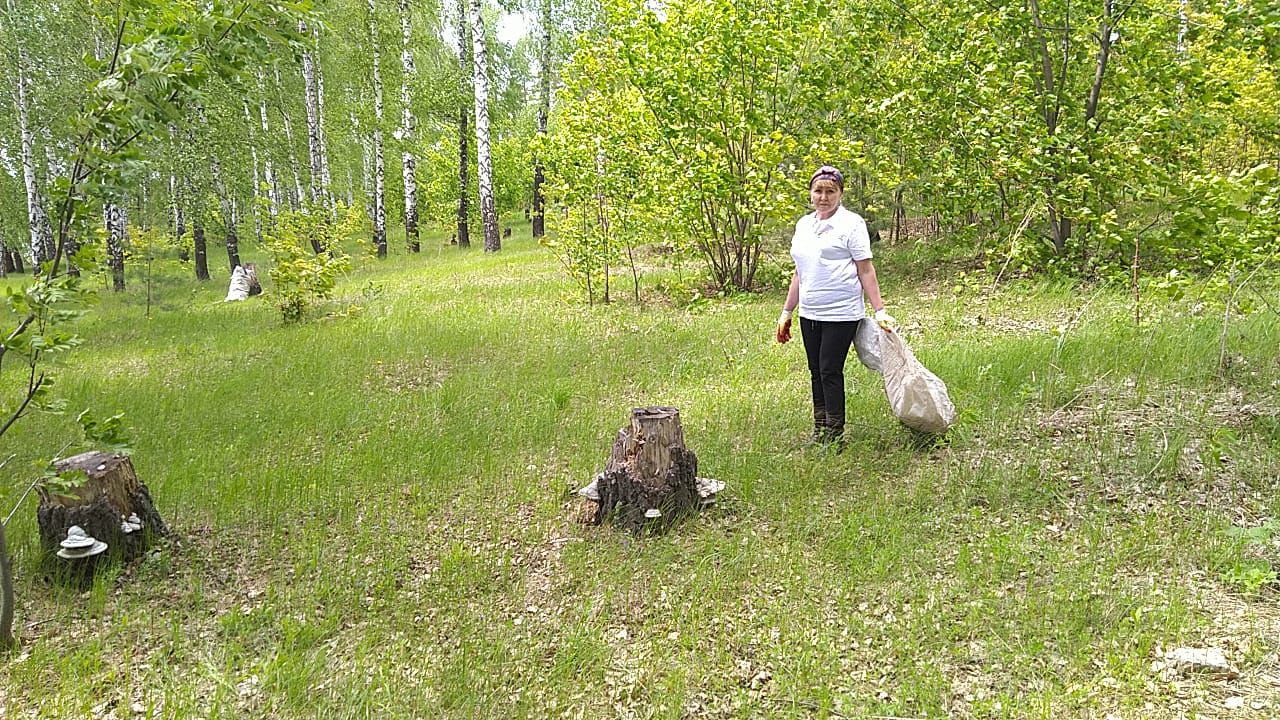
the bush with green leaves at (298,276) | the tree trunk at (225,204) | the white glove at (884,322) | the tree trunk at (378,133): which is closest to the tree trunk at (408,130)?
the tree trunk at (378,133)

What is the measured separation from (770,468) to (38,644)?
392 centimetres

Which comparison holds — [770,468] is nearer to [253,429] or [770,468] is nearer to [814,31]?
[253,429]

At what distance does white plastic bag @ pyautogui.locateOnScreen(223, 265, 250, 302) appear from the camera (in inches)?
566

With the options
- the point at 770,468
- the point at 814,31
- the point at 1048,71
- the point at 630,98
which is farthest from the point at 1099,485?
the point at 630,98

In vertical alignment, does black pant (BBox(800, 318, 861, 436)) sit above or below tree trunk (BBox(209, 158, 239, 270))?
below

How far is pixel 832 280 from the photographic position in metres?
4.65

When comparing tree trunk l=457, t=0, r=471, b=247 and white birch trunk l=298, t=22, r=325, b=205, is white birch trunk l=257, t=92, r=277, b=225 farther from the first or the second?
tree trunk l=457, t=0, r=471, b=247

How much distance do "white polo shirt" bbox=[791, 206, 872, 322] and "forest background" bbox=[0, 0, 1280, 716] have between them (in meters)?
1.00

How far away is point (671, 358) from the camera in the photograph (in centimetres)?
802

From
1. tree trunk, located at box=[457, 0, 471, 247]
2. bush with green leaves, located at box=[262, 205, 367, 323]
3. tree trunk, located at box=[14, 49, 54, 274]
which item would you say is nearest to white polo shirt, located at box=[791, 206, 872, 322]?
bush with green leaves, located at box=[262, 205, 367, 323]

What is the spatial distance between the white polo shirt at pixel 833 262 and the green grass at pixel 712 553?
3.21ft

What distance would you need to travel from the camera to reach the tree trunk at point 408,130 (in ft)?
71.2

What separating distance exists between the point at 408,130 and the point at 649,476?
21155mm

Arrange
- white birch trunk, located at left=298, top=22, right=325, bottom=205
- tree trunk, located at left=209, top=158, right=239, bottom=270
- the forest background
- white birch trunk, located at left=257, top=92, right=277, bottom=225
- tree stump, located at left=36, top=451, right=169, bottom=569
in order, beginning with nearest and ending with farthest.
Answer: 1. the forest background
2. tree stump, located at left=36, top=451, right=169, bottom=569
3. white birch trunk, located at left=257, top=92, right=277, bottom=225
4. tree trunk, located at left=209, top=158, right=239, bottom=270
5. white birch trunk, located at left=298, top=22, right=325, bottom=205
